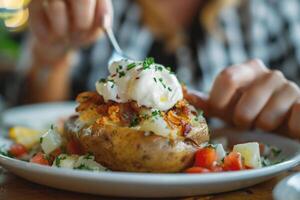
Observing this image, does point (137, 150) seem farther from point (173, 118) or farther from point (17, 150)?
point (17, 150)

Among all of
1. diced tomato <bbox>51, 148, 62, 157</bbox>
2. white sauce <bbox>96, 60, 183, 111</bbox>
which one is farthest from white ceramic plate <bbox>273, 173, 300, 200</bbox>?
diced tomato <bbox>51, 148, 62, 157</bbox>

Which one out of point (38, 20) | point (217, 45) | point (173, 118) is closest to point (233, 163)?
point (173, 118)

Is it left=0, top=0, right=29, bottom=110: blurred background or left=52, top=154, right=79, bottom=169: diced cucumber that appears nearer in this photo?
left=52, top=154, right=79, bottom=169: diced cucumber

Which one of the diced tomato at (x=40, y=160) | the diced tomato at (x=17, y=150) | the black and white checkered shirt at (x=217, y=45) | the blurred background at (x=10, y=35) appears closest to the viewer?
the diced tomato at (x=40, y=160)

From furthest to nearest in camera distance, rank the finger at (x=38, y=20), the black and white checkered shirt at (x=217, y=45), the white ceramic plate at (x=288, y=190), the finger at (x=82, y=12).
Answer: the black and white checkered shirt at (x=217, y=45), the finger at (x=38, y=20), the finger at (x=82, y=12), the white ceramic plate at (x=288, y=190)

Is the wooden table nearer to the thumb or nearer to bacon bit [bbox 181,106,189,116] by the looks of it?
bacon bit [bbox 181,106,189,116]

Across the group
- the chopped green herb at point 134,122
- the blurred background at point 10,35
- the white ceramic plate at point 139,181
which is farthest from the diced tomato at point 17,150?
the blurred background at point 10,35

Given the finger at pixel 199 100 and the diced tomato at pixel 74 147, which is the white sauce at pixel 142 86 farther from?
the finger at pixel 199 100
